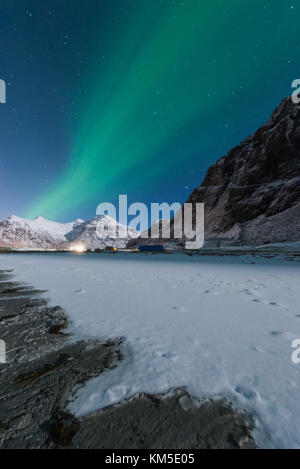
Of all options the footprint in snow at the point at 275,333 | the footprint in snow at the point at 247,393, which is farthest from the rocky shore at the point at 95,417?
the footprint in snow at the point at 275,333

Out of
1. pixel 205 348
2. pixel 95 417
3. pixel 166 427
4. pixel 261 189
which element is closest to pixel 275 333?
pixel 205 348

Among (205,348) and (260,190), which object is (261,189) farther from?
(205,348)

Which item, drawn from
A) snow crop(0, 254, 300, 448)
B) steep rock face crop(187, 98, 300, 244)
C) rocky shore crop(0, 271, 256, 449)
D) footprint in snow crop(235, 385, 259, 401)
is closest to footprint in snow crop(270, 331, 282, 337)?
snow crop(0, 254, 300, 448)

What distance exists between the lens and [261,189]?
49.3 metres

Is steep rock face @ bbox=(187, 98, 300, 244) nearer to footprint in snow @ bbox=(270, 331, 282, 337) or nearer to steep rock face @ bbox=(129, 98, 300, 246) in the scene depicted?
steep rock face @ bbox=(129, 98, 300, 246)

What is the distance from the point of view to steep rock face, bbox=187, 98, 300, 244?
39275 millimetres

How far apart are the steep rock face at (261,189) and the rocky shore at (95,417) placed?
135 ft

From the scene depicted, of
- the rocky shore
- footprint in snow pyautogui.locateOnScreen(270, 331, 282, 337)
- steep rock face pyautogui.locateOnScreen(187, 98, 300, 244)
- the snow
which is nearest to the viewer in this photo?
the rocky shore

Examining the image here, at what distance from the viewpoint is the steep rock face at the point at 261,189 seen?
129ft

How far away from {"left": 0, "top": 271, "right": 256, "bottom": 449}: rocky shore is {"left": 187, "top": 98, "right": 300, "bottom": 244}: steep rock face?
41144 millimetres

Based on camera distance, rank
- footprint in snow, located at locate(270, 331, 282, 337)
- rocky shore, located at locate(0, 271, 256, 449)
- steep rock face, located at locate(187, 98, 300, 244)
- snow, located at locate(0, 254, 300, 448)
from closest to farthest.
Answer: rocky shore, located at locate(0, 271, 256, 449)
snow, located at locate(0, 254, 300, 448)
footprint in snow, located at locate(270, 331, 282, 337)
steep rock face, located at locate(187, 98, 300, 244)

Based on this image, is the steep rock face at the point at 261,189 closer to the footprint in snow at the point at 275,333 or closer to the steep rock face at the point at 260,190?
the steep rock face at the point at 260,190
